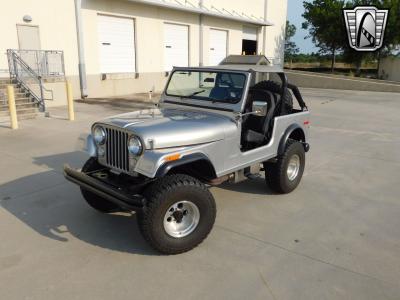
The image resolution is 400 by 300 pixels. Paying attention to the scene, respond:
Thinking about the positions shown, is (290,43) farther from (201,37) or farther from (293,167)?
(293,167)

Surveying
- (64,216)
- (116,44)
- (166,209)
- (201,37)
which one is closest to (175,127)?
(166,209)

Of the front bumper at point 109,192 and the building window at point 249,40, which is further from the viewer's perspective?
the building window at point 249,40

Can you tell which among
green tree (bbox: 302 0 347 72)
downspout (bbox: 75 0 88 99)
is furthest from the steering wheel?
green tree (bbox: 302 0 347 72)

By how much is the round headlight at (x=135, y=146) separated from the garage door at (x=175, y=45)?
55.8 ft

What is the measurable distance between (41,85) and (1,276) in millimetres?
10074

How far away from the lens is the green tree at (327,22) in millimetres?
31734

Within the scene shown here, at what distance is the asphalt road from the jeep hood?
1059 millimetres

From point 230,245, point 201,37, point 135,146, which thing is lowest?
point 230,245

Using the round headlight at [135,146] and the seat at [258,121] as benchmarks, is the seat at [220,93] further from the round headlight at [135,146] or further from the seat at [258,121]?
the round headlight at [135,146]

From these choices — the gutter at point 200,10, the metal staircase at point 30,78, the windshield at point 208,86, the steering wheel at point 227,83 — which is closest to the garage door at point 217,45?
the gutter at point 200,10

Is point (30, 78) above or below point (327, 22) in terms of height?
below

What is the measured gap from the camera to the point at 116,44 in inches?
668

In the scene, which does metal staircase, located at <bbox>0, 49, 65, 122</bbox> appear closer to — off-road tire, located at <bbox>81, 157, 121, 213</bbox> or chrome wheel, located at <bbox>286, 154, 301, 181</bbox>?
off-road tire, located at <bbox>81, 157, 121, 213</bbox>

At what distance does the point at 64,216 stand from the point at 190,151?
1827 mm
